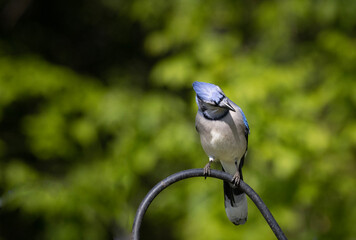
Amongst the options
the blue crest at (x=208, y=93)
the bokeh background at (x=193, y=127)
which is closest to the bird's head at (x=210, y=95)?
the blue crest at (x=208, y=93)

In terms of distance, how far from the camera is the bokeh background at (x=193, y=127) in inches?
117

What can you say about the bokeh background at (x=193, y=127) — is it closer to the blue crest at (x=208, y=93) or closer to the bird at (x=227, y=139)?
the bird at (x=227, y=139)

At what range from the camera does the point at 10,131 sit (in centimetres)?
459

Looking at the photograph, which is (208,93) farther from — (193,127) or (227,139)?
(193,127)

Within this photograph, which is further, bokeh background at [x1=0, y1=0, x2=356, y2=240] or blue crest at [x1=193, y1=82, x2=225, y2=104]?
bokeh background at [x1=0, y1=0, x2=356, y2=240]

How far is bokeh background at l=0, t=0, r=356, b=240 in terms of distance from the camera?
2.97 m

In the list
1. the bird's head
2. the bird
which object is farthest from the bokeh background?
the bird's head

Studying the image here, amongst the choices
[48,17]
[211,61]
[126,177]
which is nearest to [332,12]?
[211,61]

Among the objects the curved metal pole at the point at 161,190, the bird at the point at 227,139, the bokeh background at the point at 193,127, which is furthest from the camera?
the bokeh background at the point at 193,127

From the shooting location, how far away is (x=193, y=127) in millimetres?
3307

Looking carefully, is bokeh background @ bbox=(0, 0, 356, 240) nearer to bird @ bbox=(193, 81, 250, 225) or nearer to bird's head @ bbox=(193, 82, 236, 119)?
bird @ bbox=(193, 81, 250, 225)

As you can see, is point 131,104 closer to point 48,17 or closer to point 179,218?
point 179,218

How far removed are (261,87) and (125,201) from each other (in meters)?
1.29

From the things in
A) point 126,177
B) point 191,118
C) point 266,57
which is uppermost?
point 266,57
